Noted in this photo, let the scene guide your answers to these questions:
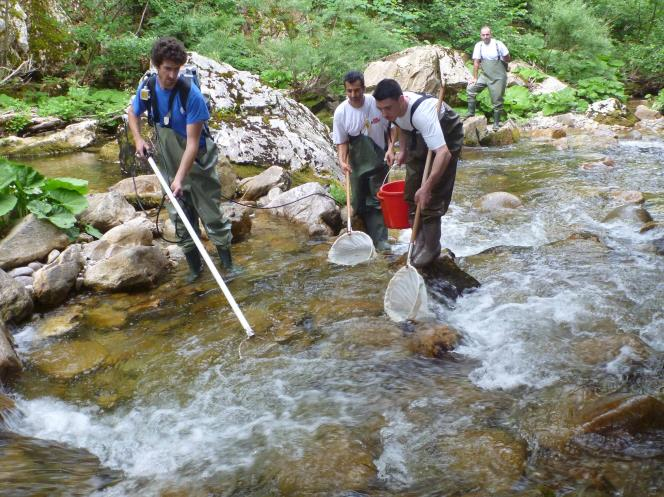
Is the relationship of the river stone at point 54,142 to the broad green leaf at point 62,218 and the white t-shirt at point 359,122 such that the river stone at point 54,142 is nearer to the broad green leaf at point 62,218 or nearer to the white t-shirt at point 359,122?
the broad green leaf at point 62,218

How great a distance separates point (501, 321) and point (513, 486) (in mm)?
2122

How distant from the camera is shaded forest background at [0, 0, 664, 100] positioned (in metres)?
15.1

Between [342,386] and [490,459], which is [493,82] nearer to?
[342,386]

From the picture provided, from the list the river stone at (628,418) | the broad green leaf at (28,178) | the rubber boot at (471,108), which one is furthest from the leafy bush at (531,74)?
the river stone at (628,418)

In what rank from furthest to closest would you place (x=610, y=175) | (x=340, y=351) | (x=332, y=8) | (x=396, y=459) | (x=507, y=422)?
(x=332, y=8) < (x=610, y=175) < (x=340, y=351) < (x=507, y=422) < (x=396, y=459)

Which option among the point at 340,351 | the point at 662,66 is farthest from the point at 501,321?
the point at 662,66

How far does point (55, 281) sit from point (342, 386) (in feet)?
10.1

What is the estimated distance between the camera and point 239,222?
7.21 m

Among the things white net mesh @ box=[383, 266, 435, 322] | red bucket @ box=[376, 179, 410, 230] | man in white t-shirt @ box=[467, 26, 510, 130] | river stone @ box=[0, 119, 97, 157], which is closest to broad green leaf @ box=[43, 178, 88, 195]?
red bucket @ box=[376, 179, 410, 230]

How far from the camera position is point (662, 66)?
19.6m

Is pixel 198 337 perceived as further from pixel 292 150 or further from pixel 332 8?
pixel 332 8

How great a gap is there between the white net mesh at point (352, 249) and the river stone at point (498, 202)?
3284 millimetres

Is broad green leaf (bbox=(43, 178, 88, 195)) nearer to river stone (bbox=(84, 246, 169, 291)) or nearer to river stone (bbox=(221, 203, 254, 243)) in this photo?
river stone (bbox=(84, 246, 169, 291))

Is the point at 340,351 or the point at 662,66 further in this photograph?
the point at 662,66
